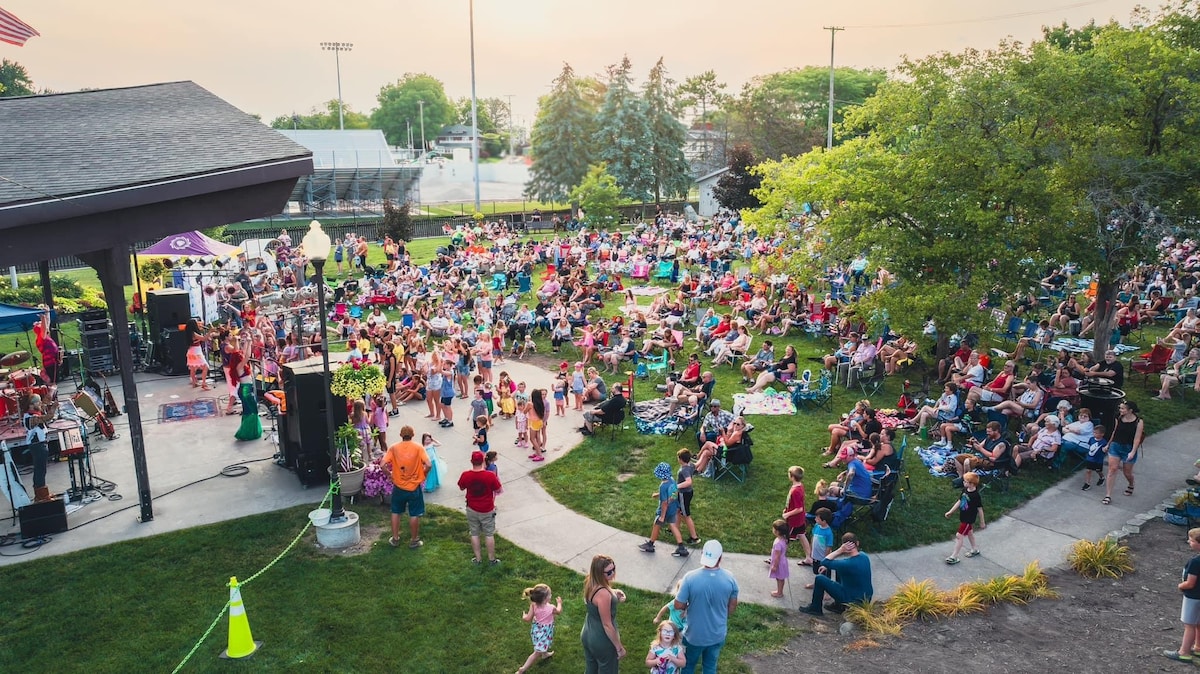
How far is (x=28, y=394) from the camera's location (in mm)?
13453

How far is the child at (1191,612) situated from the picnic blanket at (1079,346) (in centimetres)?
1171

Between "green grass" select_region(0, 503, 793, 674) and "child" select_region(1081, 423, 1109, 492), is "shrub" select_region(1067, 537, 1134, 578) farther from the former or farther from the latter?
"green grass" select_region(0, 503, 793, 674)

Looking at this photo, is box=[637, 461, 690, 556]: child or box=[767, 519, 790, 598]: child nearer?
box=[767, 519, 790, 598]: child

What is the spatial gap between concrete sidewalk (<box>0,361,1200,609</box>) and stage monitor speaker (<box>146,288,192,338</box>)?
4.96 metres

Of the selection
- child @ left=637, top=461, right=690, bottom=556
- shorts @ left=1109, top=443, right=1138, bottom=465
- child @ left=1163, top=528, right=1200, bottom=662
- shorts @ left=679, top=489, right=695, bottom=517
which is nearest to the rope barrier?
child @ left=637, top=461, right=690, bottom=556

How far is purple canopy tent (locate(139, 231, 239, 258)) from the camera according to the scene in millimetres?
24891

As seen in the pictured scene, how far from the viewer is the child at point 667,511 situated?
1052 centimetres

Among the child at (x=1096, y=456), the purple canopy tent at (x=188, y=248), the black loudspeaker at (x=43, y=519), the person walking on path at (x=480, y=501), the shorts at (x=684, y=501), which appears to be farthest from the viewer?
the purple canopy tent at (x=188, y=248)

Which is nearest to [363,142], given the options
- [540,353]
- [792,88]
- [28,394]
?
[792,88]

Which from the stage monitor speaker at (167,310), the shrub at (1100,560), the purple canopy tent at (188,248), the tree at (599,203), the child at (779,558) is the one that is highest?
the tree at (599,203)

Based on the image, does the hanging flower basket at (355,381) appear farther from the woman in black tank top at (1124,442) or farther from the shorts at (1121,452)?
the shorts at (1121,452)

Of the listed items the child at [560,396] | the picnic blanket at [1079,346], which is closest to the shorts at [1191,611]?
the child at [560,396]

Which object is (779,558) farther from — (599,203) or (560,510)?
(599,203)

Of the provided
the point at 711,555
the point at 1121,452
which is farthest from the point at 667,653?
the point at 1121,452
